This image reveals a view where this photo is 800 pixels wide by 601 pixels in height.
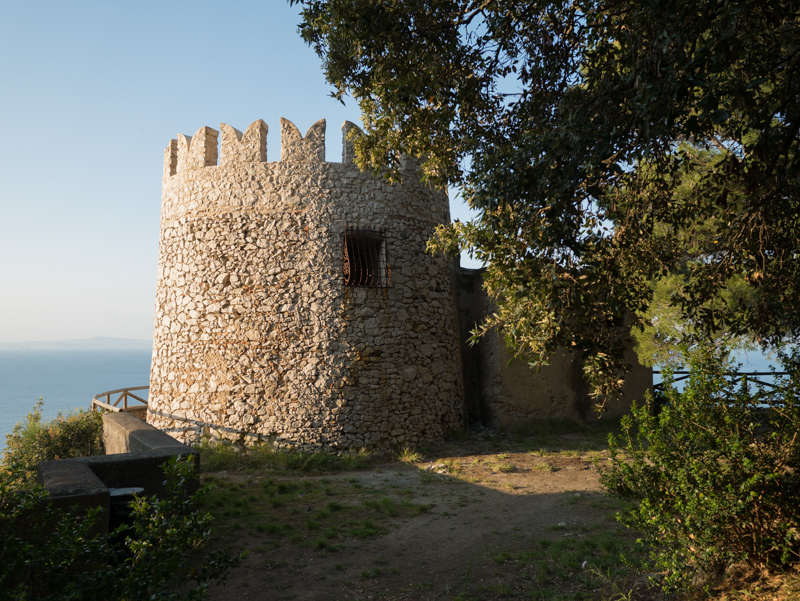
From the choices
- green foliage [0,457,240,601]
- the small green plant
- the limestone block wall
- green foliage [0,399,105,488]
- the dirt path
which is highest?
the limestone block wall

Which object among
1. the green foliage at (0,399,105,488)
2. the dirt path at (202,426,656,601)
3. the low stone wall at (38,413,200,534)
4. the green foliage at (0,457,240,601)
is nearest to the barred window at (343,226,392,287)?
the dirt path at (202,426,656,601)

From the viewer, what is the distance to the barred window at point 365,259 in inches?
381

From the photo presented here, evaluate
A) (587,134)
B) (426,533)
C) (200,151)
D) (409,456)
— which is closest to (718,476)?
(587,134)

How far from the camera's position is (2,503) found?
10.5 ft

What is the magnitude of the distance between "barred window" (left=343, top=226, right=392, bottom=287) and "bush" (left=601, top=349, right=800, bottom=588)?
20.7ft

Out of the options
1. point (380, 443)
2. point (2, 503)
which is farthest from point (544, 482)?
point (2, 503)

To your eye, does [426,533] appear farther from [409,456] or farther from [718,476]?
[718,476]

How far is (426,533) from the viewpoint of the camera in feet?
19.9

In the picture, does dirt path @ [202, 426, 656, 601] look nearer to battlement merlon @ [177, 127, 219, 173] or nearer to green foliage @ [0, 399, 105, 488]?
green foliage @ [0, 399, 105, 488]

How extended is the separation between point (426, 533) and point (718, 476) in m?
3.45

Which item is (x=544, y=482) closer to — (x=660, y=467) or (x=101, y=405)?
(x=660, y=467)

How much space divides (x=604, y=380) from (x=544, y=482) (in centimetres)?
375

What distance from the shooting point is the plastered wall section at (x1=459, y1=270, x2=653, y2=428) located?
36.8ft

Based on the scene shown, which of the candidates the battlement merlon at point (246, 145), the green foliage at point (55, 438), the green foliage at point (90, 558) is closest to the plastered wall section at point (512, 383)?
the battlement merlon at point (246, 145)
